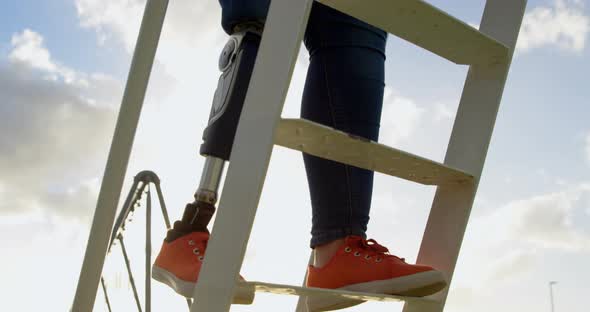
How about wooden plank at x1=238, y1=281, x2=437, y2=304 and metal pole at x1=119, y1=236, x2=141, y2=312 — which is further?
metal pole at x1=119, y1=236, x2=141, y2=312

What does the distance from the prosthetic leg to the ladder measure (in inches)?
5.8

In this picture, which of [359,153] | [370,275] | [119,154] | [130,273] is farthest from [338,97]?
[130,273]

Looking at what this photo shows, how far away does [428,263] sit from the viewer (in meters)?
1.40

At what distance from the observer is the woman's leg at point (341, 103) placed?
1.25 m

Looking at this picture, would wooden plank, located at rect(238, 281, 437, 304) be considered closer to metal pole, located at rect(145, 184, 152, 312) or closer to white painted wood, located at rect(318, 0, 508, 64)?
white painted wood, located at rect(318, 0, 508, 64)

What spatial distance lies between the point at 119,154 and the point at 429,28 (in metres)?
0.69

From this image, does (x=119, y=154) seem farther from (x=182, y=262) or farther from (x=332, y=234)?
(x=332, y=234)

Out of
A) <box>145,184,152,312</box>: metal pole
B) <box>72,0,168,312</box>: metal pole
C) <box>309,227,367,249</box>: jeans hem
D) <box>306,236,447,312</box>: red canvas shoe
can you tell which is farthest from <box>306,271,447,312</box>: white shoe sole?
<box>145,184,152,312</box>: metal pole

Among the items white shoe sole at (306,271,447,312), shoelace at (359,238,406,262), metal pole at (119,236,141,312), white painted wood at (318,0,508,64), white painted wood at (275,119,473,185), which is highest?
white painted wood at (318,0,508,64)

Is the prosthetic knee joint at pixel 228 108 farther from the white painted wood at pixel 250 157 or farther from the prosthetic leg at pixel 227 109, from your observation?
the white painted wood at pixel 250 157

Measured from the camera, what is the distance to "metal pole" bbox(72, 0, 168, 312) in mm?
1271

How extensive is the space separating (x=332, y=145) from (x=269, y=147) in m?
0.16

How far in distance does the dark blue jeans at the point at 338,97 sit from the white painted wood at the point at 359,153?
5 cm

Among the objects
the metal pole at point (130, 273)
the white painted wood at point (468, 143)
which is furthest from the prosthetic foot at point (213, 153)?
the metal pole at point (130, 273)
